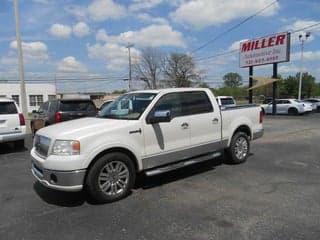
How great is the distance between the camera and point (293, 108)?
29.2 meters

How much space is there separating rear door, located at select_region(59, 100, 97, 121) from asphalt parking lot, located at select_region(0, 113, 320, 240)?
178 inches

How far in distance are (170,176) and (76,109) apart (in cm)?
652

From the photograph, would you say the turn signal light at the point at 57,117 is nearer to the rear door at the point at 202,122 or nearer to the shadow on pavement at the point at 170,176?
the shadow on pavement at the point at 170,176

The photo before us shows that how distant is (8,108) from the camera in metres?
10.1

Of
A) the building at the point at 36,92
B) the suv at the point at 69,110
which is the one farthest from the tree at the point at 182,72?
the suv at the point at 69,110

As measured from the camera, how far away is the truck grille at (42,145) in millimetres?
5219

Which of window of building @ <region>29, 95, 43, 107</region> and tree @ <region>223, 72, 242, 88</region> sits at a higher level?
tree @ <region>223, 72, 242, 88</region>

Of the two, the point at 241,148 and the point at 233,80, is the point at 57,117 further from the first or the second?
the point at 233,80

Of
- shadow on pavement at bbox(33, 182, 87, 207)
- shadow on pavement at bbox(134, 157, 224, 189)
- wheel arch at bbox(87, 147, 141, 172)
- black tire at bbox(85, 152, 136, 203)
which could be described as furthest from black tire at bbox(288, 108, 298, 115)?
shadow on pavement at bbox(33, 182, 87, 207)

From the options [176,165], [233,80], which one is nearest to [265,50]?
[176,165]

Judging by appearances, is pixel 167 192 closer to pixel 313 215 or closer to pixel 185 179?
pixel 185 179

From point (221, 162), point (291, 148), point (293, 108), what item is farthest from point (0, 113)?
point (293, 108)

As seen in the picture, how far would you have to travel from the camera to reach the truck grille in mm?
5219

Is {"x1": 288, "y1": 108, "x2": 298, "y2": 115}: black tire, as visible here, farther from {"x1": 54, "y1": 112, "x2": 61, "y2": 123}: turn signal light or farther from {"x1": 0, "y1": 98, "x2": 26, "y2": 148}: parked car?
{"x1": 0, "y1": 98, "x2": 26, "y2": 148}: parked car
